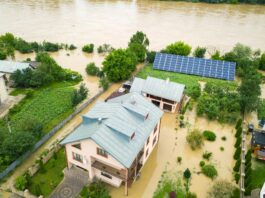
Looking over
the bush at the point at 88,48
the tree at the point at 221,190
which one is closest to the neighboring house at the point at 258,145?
the tree at the point at 221,190

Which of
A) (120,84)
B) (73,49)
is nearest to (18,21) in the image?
(73,49)

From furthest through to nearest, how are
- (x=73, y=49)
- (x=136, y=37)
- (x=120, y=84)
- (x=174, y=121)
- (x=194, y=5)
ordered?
(x=194, y=5) → (x=73, y=49) → (x=136, y=37) → (x=120, y=84) → (x=174, y=121)

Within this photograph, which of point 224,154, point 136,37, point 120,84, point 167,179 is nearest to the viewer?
point 167,179

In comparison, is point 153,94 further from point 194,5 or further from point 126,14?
point 194,5

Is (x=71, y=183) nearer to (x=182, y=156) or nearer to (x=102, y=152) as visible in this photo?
(x=102, y=152)

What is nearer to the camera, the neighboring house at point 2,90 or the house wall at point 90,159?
the house wall at point 90,159

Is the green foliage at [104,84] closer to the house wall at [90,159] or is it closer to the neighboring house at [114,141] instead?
the neighboring house at [114,141]

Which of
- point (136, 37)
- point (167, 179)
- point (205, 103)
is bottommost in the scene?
point (167, 179)
